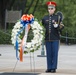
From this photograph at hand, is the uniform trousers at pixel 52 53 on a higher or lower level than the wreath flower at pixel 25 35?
lower

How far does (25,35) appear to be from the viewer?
39.6 ft

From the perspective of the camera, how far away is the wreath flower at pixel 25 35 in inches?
468

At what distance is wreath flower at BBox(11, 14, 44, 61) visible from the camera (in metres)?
11.9

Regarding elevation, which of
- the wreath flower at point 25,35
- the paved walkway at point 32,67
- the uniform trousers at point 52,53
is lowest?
the paved walkway at point 32,67

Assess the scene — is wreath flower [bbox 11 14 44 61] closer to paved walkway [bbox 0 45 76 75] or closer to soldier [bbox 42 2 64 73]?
soldier [bbox 42 2 64 73]

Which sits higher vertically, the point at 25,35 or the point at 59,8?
the point at 59,8

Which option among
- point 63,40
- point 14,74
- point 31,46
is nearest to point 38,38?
point 31,46

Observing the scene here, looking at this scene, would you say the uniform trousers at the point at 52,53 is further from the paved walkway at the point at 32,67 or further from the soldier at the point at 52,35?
the paved walkway at the point at 32,67

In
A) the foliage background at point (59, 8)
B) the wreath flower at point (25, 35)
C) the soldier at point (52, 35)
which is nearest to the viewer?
the wreath flower at point (25, 35)

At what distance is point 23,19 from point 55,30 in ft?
3.29

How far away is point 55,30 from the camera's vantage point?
1213cm

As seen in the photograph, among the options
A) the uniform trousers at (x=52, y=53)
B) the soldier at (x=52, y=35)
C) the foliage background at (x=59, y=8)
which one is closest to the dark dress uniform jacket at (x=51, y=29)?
the soldier at (x=52, y=35)

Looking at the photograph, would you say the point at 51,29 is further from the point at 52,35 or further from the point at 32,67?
the point at 32,67

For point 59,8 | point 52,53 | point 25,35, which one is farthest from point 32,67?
point 59,8
